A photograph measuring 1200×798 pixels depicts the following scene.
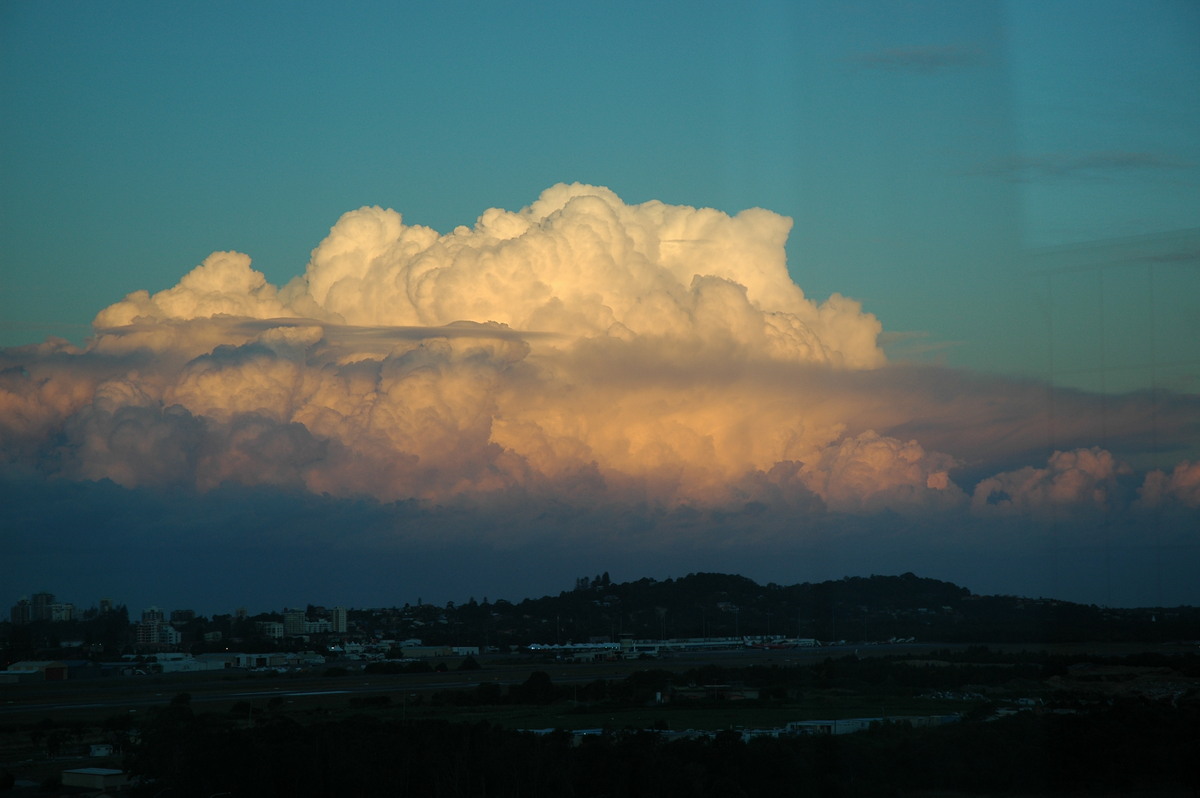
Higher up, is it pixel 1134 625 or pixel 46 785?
pixel 1134 625

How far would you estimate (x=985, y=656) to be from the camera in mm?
32312

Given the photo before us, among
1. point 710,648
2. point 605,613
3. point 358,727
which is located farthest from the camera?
point 605,613

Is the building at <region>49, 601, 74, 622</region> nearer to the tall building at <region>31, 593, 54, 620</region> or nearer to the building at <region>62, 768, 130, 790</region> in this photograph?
the tall building at <region>31, 593, 54, 620</region>

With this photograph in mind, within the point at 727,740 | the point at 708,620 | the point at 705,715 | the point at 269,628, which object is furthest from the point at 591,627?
the point at 727,740

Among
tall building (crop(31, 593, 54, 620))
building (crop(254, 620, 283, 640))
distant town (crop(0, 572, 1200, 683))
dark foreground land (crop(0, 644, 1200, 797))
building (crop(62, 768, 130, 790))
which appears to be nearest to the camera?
dark foreground land (crop(0, 644, 1200, 797))

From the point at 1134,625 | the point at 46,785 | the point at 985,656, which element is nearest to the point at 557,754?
the point at 46,785

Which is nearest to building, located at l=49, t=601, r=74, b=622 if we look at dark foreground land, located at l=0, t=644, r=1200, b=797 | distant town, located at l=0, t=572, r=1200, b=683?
distant town, located at l=0, t=572, r=1200, b=683

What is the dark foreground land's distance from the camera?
759 inches

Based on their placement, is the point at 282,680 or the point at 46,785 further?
the point at 282,680

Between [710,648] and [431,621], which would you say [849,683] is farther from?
[431,621]

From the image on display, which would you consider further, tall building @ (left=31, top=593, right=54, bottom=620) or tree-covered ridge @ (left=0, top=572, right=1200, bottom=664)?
tall building @ (left=31, top=593, right=54, bottom=620)

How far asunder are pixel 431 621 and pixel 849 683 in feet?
234

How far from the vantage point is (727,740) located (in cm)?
2309

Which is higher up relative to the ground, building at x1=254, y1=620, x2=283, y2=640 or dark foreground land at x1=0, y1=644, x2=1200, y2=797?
dark foreground land at x1=0, y1=644, x2=1200, y2=797
